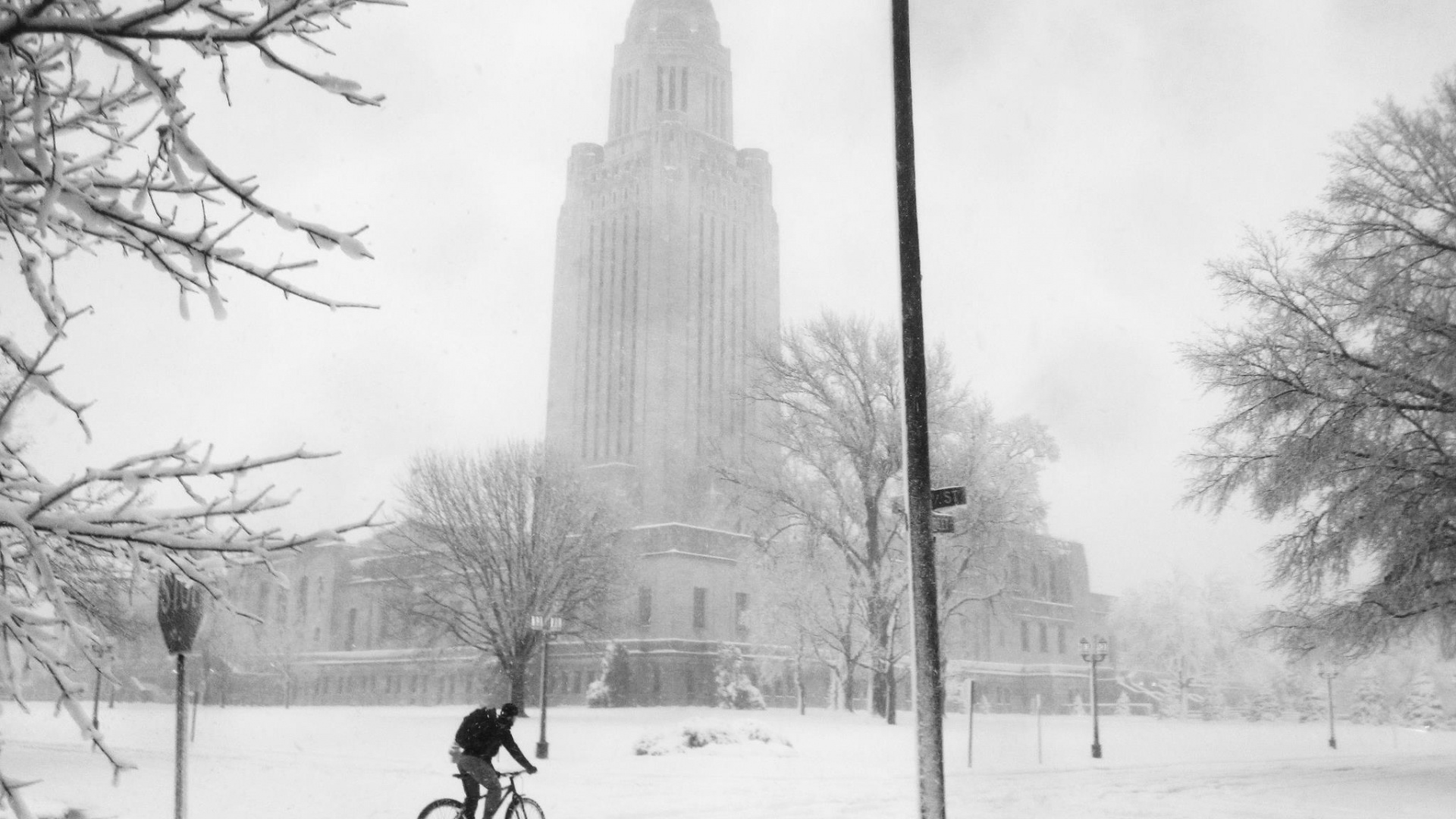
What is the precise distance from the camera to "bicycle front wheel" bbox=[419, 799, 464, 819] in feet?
33.7

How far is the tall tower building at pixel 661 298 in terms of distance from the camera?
9538 cm

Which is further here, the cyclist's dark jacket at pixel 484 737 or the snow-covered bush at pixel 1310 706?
the snow-covered bush at pixel 1310 706

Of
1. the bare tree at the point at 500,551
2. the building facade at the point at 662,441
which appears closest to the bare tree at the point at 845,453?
the building facade at the point at 662,441

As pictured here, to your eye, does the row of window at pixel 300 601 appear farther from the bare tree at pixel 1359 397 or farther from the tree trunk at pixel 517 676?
the bare tree at pixel 1359 397

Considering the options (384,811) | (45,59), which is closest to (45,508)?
(45,59)

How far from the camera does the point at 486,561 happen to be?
146 ft

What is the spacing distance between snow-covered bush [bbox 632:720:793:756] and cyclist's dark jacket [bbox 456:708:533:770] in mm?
15859

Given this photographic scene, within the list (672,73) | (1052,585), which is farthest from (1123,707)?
(672,73)

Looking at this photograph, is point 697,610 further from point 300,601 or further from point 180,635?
point 180,635

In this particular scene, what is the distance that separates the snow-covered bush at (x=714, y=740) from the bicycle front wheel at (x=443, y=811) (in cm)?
1568

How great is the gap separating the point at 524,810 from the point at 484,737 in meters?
0.94

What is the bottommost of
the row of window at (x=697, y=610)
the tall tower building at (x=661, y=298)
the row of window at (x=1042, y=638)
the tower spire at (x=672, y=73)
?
the row of window at (x=1042, y=638)

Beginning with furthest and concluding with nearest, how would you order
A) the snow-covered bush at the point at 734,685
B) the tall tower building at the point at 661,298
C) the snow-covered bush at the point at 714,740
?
the tall tower building at the point at 661,298
the snow-covered bush at the point at 734,685
the snow-covered bush at the point at 714,740

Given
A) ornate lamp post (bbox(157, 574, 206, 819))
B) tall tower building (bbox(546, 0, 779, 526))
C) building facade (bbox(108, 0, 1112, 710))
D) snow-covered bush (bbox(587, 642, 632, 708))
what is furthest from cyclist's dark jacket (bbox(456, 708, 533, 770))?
tall tower building (bbox(546, 0, 779, 526))
